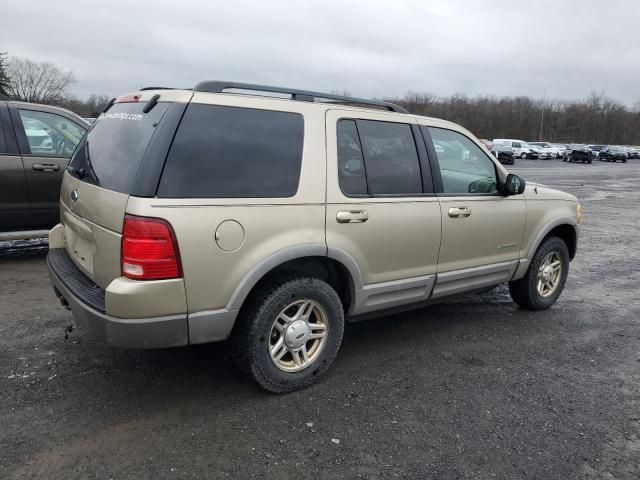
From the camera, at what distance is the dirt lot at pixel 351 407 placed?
109 inches

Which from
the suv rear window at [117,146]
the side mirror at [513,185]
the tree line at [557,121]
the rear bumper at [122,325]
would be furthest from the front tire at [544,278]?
the tree line at [557,121]

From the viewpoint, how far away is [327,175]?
3.47 metres

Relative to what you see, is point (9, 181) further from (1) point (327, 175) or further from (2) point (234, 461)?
(2) point (234, 461)

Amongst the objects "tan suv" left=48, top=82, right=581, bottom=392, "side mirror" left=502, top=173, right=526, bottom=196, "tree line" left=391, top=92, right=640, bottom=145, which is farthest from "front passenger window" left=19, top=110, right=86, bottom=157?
"tree line" left=391, top=92, right=640, bottom=145

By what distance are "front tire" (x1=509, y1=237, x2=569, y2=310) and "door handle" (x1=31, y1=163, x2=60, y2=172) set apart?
5426 millimetres

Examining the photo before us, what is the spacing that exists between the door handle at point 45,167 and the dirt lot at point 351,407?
1.96m

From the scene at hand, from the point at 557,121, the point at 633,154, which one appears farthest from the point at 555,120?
the point at 633,154

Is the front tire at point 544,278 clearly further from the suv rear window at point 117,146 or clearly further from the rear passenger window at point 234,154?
the suv rear window at point 117,146

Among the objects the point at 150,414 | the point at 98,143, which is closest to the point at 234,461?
the point at 150,414

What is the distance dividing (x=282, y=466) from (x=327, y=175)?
1.78 m

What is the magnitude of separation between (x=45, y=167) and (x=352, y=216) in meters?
4.53

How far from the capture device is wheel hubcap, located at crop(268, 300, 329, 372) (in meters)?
3.39

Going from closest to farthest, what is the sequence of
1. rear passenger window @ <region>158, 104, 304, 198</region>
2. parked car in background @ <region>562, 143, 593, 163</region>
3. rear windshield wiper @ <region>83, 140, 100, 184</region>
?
1. rear passenger window @ <region>158, 104, 304, 198</region>
2. rear windshield wiper @ <region>83, 140, 100, 184</region>
3. parked car in background @ <region>562, 143, 593, 163</region>

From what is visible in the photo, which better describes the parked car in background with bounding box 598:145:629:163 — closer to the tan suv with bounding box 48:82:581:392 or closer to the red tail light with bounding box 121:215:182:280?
the tan suv with bounding box 48:82:581:392
